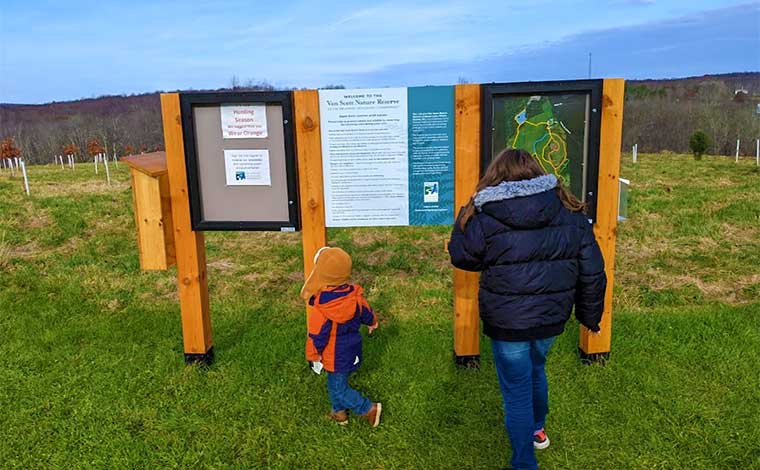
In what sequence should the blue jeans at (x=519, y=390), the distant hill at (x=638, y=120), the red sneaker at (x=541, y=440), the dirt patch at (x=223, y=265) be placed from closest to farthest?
the blue jeans at (x=519, y=390) → the red sneaker at (x=541, y=440) → the dirt patch at (x=223, y=265) → the distant hill at (x=638, y=120)

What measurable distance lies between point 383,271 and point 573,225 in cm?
486

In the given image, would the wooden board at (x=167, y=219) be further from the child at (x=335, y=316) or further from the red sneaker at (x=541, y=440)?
the red sneaker at (x=541, y=440)

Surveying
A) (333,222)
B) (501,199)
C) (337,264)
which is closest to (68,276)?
(333,222)

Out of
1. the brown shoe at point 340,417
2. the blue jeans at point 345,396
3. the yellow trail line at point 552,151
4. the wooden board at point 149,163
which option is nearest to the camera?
the blue jeans at point 345,396

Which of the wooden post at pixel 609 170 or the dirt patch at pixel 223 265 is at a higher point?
the wooden post at pixel 609 170

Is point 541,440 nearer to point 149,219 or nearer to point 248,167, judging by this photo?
point 248,167

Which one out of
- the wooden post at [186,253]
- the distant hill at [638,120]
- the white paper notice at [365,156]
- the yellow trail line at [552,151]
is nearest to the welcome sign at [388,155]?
the white paper notice at [365,156]

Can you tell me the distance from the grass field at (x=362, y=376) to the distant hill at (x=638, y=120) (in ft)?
139

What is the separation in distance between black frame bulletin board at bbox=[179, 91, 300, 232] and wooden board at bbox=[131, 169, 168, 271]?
0.28 meters

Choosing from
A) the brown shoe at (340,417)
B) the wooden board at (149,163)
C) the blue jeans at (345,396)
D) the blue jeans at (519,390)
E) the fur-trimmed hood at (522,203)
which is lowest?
the brown shoe at (340,417)

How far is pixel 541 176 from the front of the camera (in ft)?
9.84

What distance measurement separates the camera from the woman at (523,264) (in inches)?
115

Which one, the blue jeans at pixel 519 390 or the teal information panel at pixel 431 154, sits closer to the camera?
the blue jeans at pixel 519 390

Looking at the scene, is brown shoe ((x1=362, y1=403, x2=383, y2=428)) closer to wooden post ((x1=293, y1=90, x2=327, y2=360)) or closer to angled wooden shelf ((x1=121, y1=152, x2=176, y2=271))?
wooden post ((x1=293, y1=90, x2=327, y2=360))
